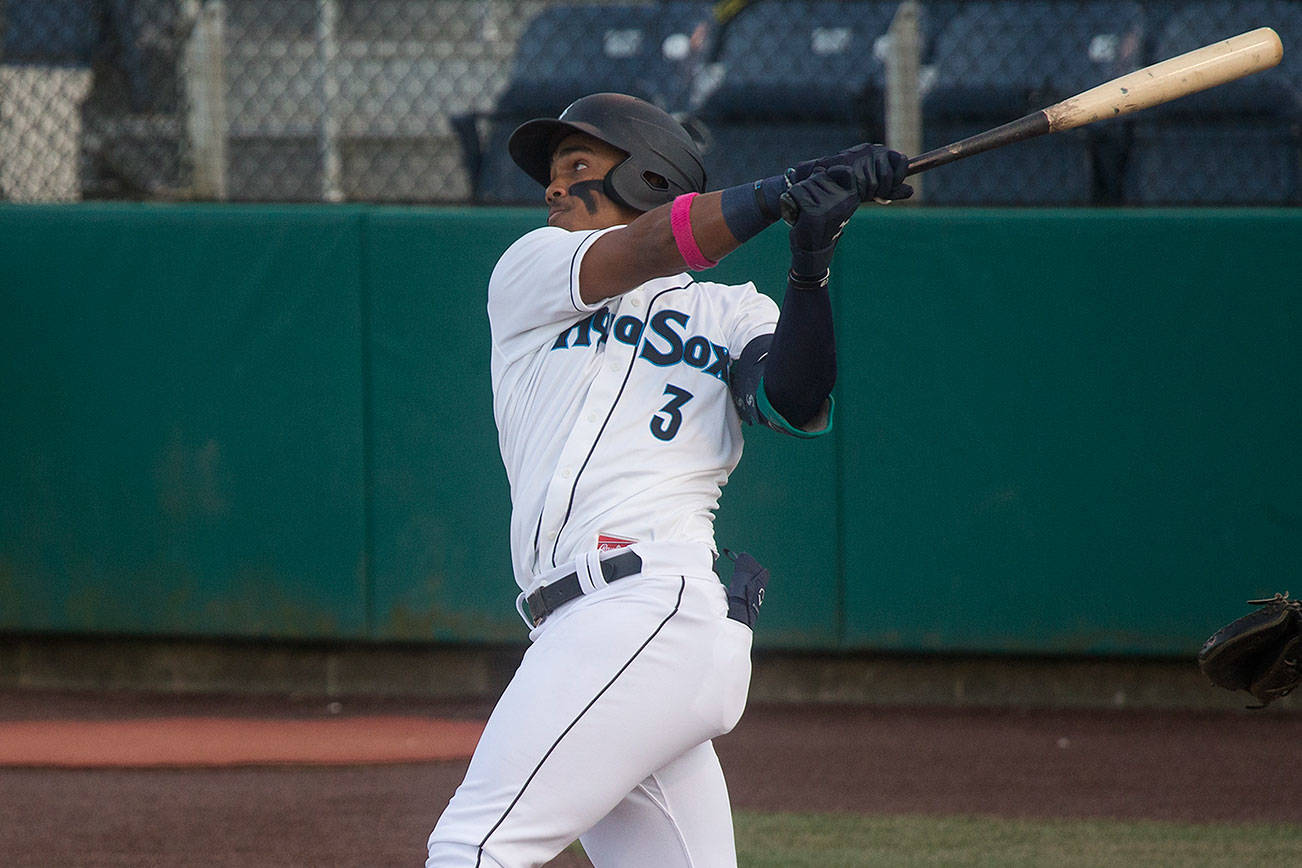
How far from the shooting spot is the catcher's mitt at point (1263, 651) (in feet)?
8.33

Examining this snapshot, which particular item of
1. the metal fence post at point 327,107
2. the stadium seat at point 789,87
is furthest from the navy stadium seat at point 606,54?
the metal fence post at point 327,107

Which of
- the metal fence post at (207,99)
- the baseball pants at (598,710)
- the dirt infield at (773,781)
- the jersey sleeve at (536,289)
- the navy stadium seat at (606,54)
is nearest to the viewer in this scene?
the baseball pants at (598,710)

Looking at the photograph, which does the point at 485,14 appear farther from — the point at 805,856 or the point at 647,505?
the point at 647,505

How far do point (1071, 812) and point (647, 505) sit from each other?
2568 mm

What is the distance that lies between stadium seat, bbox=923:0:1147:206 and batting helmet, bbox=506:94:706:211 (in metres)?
3.26

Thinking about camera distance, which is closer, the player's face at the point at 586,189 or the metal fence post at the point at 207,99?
the player's face at the point at 586,189

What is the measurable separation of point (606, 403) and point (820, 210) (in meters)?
0.43

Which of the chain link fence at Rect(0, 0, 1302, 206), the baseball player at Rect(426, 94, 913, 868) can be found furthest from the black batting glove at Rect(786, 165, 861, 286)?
the chain link fence at Rect(0, 0, 1302, 206)

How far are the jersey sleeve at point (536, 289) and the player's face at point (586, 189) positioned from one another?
0.06 metres

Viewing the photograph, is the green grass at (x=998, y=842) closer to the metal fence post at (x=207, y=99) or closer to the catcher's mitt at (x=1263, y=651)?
the catcher's mitt at (x=1263, y=651)

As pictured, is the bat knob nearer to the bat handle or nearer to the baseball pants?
the bat handle

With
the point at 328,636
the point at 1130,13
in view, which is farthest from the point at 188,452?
the point at 1130,13

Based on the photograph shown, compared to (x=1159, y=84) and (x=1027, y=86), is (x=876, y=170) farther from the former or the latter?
(x=1027, y=86)

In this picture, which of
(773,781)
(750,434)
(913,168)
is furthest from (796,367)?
(750,434)
